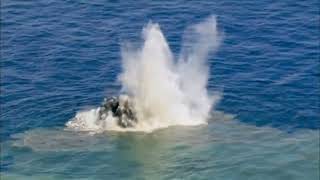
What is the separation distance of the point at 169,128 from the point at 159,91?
143 inches

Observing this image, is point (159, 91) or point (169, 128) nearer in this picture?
point (169, 128)

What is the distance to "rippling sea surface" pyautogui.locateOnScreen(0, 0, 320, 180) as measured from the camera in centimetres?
6141

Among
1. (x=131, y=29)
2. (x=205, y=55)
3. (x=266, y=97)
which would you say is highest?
(x=131, y=29)

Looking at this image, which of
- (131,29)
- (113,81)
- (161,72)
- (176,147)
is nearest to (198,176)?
(176,147)

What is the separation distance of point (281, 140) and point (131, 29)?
26.9 m

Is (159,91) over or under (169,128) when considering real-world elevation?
over

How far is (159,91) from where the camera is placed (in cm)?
7044

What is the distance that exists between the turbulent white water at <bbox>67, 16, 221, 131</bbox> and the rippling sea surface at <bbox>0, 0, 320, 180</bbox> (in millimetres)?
1359

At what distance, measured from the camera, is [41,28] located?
88.0 meters

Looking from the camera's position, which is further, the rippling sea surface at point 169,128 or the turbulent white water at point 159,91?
the turbulent white water at point 159,91

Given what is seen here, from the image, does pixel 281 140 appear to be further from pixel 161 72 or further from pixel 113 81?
pixel 113 81

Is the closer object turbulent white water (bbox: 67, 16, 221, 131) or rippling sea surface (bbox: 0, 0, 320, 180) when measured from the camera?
rippling sea surface (bbox: 0, 0, 320, 180)

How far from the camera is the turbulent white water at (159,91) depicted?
69.2 m

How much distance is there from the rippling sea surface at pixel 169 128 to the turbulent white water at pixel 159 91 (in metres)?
1.36
